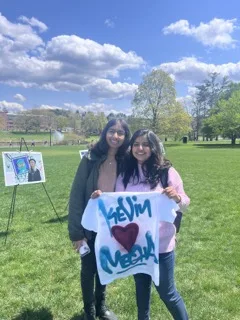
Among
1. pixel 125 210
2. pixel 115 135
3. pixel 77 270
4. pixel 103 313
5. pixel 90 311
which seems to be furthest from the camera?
pixel 77 270

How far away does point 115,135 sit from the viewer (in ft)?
10.9

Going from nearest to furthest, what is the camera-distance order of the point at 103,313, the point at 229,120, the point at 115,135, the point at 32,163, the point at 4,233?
the point at 115,135, the point at 103,313, the point at 4,233, the point at 32,163, the point at 229,120

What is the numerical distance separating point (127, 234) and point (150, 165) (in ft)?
2.24

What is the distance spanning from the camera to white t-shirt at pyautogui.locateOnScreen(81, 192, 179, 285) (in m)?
2.96

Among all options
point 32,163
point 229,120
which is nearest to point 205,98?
point 229,120

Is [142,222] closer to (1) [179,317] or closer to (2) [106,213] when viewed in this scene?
(2) [106,213]

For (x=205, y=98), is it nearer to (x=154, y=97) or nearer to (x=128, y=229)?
(x=154, y=97)

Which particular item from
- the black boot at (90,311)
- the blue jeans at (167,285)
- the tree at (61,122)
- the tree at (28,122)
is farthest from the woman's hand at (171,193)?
the tree at (61,122)

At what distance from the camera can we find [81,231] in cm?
332

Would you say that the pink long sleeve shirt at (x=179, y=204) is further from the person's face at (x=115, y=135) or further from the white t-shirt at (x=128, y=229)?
the person's face at (x=115, y=135)

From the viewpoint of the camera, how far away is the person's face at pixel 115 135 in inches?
131

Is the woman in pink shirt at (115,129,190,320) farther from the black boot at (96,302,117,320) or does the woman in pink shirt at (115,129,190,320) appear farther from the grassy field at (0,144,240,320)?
the grassy field at (0,144,240,320)

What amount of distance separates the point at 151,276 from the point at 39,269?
3.07 metres

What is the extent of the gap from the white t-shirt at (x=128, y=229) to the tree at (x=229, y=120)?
60.3 m
